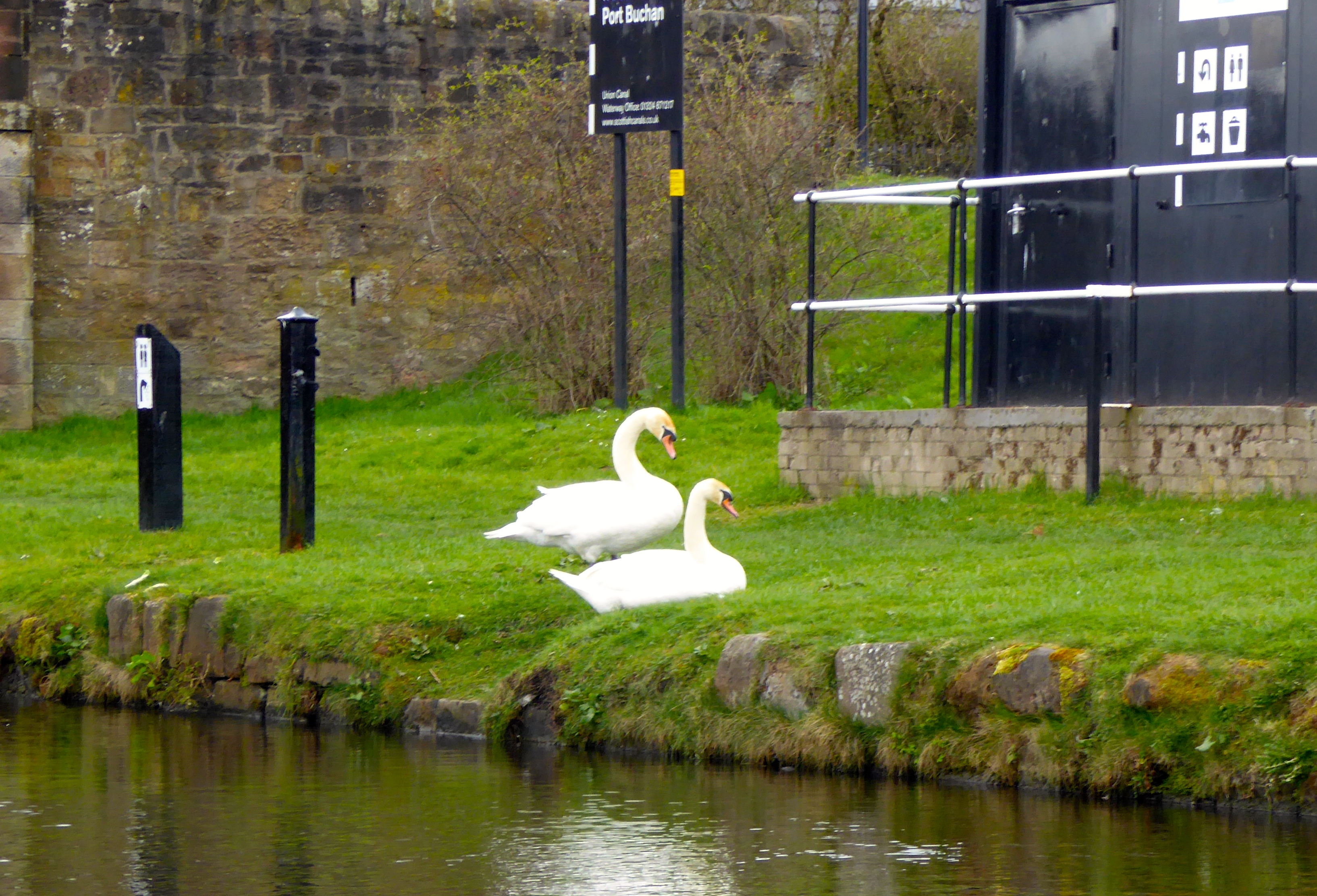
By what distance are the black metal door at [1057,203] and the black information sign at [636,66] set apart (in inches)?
187

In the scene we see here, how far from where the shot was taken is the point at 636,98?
55.8 feet

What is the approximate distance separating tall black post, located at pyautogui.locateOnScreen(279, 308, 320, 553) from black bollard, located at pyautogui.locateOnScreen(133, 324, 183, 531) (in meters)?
1.13

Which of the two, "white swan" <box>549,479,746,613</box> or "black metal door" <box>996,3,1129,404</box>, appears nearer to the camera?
"white swan" <box>549,479,746,613</box>

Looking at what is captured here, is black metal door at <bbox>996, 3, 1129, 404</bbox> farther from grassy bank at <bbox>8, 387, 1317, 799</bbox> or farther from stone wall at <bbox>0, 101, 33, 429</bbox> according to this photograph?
stone wall at <bbox>0, 101, 33, 429</bbox>

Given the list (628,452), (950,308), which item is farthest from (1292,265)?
(628,452)

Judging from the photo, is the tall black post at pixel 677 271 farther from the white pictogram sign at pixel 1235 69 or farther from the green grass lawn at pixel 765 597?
the white pictogram sign at pixel 1235 69

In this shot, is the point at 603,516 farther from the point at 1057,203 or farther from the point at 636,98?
the point at 636,98

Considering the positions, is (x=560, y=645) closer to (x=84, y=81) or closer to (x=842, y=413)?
(x=842, y=413)

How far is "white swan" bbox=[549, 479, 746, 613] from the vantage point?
8977 mm

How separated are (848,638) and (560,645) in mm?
1596

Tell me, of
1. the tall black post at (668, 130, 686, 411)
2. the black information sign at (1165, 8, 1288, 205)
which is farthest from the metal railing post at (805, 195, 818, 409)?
the tall black post at (668, 130, 686, 411)

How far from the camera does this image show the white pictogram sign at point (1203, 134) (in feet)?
37.8

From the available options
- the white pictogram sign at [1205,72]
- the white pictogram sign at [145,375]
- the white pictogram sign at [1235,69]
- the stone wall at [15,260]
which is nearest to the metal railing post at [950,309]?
the white pictogram sign at [1205,72]

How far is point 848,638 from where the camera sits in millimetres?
7859
